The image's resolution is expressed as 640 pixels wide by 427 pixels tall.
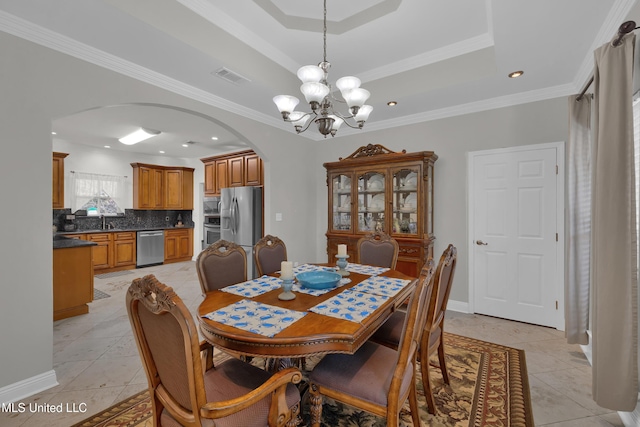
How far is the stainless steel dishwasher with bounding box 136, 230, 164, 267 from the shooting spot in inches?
248

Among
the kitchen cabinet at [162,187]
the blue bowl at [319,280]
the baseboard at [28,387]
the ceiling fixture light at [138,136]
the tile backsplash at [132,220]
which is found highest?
the ceiling fixture light at [138,136]

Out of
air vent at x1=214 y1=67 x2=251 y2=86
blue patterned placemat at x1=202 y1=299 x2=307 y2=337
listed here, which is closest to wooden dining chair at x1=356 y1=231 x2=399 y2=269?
blue patterned placemat at x1=202 y1=299 x2=307 y2=337

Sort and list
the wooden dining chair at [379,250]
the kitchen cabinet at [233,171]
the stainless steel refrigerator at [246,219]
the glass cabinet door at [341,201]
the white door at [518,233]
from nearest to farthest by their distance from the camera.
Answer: the wooden dining chair at [379,250] < the white door at [518,233] < the glass cabinet door at [341,201] < the stainless steel refrigerator at [246,219] < the kitchen cabinet at [233,171]

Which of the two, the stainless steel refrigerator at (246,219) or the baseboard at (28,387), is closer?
the baseboard at (28,387)

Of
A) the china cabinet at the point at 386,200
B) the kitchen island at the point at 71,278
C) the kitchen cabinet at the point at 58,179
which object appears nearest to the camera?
the kitchen island at the point at 71,278

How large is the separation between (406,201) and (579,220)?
1682 mm

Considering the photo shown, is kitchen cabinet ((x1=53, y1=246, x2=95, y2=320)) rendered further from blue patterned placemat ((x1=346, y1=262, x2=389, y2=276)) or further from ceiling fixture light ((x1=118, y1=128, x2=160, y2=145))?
blue patterned placemat ((x1=346, y1=262, x2=389, y2=276))

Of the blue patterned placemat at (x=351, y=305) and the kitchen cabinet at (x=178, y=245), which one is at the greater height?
the blue patterned placemat at (x=351, y=305)

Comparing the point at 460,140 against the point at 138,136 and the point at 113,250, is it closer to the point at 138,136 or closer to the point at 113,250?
the point at 138,136

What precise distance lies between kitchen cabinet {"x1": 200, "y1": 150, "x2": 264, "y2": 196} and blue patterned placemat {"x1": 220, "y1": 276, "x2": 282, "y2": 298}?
306 centimetres

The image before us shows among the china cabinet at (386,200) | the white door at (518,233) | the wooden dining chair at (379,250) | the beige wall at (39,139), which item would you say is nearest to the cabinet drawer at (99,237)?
the beige wall at (39,139)

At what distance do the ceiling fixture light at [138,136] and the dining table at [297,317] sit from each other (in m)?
4.13

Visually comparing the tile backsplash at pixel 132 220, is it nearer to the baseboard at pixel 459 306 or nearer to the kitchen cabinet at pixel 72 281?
the kitchen cabinet at pixel 72 281

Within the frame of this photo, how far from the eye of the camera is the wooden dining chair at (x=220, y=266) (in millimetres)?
2166
